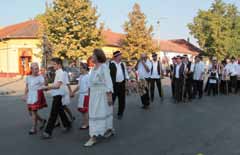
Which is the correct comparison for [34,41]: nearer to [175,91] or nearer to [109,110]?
[175,91]

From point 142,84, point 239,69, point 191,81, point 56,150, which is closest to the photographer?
point 56,150

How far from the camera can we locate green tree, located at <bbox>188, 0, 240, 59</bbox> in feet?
198

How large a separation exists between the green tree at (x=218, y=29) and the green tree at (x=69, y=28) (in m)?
29.7

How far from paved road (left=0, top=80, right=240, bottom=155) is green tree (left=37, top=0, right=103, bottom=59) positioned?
81.8ft

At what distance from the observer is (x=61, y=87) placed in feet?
26.2

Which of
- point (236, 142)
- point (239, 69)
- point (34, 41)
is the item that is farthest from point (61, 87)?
point (34, 41)

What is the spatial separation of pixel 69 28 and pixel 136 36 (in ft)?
46.6

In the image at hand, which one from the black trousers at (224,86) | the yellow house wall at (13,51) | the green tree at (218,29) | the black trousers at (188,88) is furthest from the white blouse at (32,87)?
the green tree at (218,29)

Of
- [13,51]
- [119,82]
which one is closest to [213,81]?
[119,82]

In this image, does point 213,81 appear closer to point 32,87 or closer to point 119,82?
point 119,82

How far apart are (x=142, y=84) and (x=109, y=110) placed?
16.6 feet

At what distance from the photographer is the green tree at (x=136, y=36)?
48.8m

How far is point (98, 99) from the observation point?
7215 mm

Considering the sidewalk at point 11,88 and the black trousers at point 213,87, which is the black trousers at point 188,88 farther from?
the sidewalk at point 11,88
